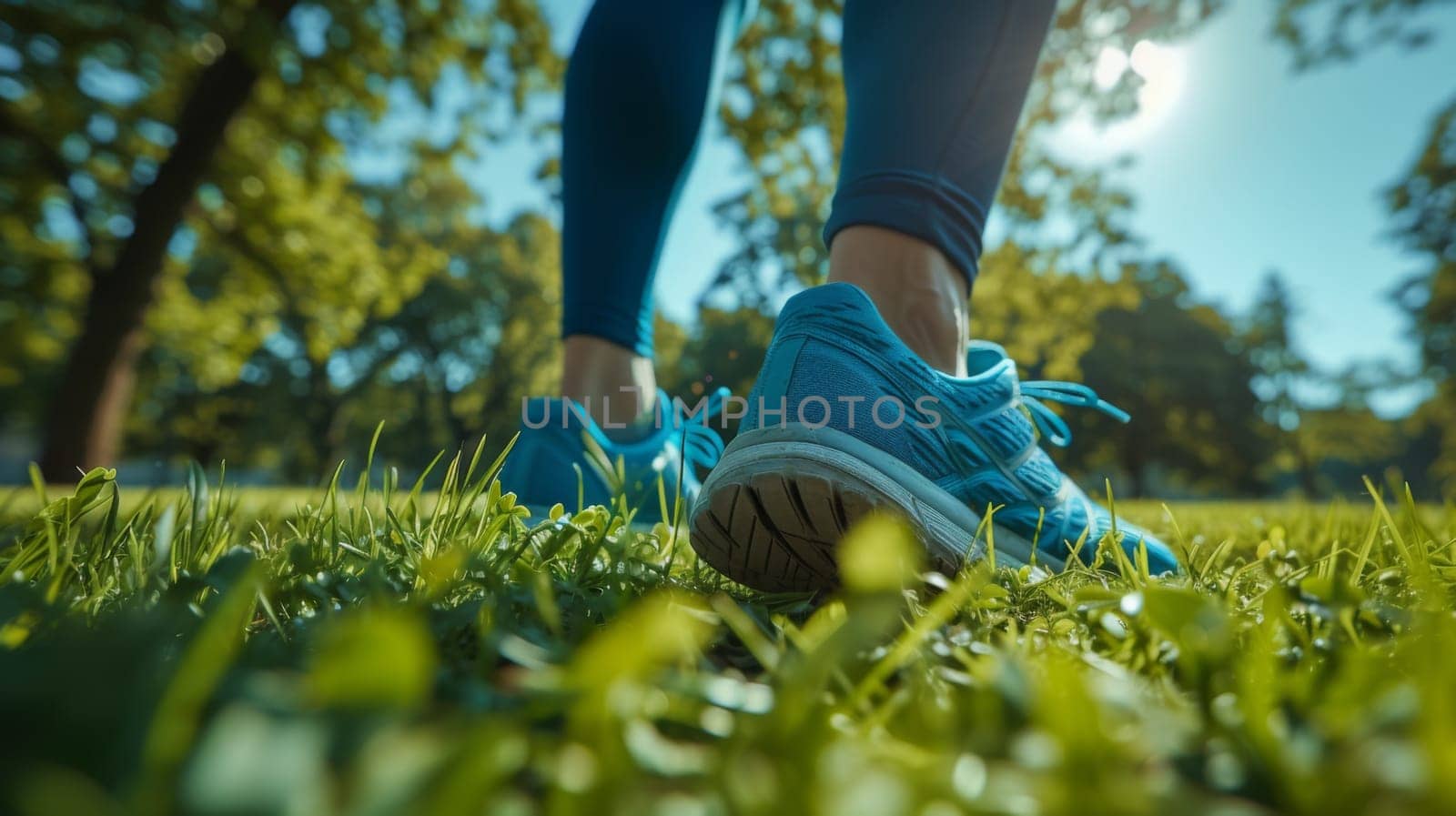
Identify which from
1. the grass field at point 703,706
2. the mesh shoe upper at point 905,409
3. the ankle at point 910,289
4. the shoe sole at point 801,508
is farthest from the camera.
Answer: the ankle at point 910,289

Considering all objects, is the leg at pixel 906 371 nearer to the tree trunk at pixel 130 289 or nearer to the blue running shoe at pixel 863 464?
the blue running shoe at pixel 863 464

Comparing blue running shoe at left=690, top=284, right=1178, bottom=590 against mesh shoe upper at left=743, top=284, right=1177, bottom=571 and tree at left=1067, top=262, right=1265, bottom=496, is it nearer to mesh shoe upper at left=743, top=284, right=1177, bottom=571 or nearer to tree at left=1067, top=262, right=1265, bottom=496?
mesh shoe upper at left=743, top=284, right=1177, bottom=571

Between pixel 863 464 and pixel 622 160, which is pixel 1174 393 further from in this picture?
pixel 863 464

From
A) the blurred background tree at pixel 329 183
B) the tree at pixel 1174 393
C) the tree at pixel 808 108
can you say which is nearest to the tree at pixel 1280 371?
the tree at pixel 1174 393

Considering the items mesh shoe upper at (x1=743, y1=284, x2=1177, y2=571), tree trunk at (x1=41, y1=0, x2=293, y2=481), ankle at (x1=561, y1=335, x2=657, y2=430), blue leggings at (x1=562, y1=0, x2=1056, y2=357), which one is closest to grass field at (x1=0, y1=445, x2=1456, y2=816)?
mesh shoe upper at (x1=743, y1=284, x2=1177, y2=571)

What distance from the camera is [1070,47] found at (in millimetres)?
6992

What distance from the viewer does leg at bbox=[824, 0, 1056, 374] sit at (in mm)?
1388

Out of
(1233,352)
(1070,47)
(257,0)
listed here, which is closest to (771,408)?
(1070,47)

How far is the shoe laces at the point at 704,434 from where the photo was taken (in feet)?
6.77

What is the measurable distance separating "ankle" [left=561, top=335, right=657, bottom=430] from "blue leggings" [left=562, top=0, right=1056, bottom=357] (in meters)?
0.04

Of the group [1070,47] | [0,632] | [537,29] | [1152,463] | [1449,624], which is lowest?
[0,632]

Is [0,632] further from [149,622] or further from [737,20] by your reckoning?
[737,20]

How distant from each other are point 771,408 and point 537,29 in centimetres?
986

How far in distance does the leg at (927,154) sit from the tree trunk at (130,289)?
10.8 metres
